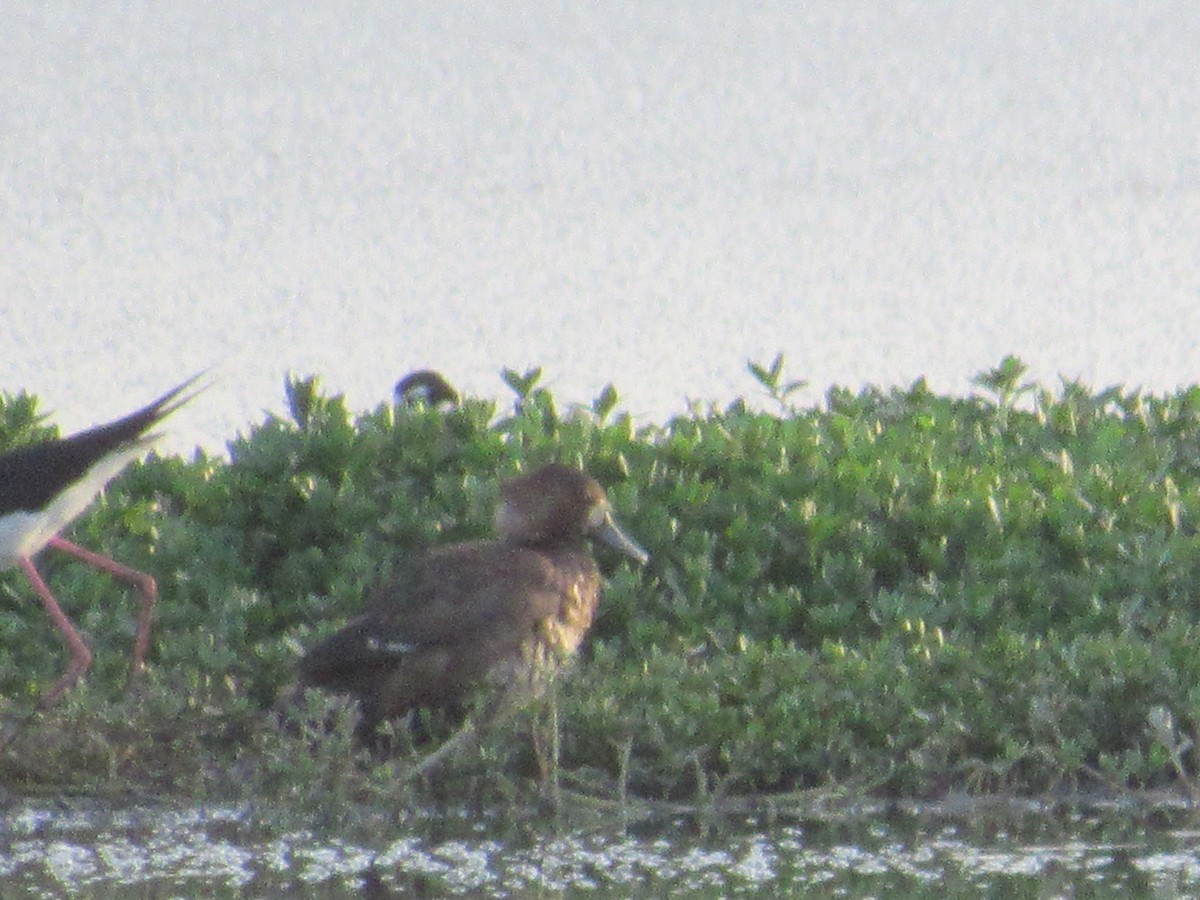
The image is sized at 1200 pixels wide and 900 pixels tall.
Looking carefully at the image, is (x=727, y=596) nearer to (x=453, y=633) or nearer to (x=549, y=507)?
(x=549, y=507)

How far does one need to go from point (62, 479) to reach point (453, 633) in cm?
117

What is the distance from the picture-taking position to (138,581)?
718 cm

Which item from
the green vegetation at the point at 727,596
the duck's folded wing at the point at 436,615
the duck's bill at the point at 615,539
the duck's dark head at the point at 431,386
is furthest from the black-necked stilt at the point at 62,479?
the duck's dark head at the point at 431,386

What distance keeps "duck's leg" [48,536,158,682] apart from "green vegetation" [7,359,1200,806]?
3.9 inches

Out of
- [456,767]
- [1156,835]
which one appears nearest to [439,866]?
[456,767]

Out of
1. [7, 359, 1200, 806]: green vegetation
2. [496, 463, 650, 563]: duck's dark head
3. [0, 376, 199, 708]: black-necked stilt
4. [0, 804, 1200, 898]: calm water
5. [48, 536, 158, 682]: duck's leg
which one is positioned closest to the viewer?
[0, 804, 1200, 898]: calm water

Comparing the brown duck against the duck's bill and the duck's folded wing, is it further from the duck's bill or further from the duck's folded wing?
the duck's bill

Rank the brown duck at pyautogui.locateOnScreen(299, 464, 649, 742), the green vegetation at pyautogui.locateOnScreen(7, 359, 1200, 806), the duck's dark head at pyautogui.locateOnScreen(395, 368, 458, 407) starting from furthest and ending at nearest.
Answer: the duck's dark head at pyautogui.locateOnScreen(395, 368, 458, 407), the brown duck at pyautogui.locateOnScreen(299, 464, 649, 742), the green vegetation at pyautogui.locateOnScreen(7, 359, 1200, 806)

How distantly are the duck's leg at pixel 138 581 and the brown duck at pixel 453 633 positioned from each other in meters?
0.59

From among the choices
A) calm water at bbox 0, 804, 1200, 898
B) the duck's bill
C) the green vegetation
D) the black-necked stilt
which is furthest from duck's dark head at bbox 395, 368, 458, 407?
calm water at bbox 0, 804, 1200, 898

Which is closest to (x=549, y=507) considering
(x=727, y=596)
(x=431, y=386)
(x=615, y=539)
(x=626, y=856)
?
(x=615, y=539)

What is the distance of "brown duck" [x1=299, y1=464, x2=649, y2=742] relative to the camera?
21.5 ft

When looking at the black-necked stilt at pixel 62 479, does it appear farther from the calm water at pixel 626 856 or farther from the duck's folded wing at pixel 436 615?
the calm water at pixel 626 856

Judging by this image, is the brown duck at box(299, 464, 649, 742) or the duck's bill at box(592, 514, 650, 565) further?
the duck's bill at box(592, 514, 650, 565)
